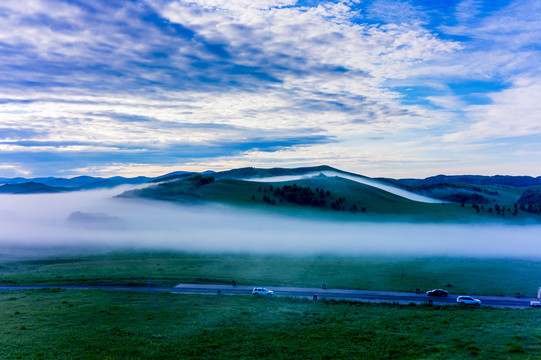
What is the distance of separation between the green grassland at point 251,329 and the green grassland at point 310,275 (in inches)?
740

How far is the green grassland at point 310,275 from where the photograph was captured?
7462 centimetres

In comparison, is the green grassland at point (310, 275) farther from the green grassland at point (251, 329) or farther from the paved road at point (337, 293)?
the green grassland at point (251, 329)

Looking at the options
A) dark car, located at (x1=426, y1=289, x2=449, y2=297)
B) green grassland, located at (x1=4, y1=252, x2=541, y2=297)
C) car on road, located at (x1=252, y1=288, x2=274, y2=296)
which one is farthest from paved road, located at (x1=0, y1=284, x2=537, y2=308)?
green grassland, located at (x1=4, y1=252, x2=541, y2=297)

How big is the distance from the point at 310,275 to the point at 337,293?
17966 mm

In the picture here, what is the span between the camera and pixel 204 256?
4941 inches

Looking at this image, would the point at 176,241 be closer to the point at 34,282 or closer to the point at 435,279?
the point at 34,282

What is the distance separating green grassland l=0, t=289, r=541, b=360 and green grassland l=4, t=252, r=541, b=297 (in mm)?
18785

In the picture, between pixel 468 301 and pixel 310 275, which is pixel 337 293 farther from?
pixel 468 301

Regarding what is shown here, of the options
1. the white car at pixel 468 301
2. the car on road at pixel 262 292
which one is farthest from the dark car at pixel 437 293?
the car on road at pixel 262 292

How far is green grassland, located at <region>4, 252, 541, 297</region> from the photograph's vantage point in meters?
74.6

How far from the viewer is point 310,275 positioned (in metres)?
84.8

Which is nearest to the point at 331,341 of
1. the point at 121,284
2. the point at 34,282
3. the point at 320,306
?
the point at 320,306

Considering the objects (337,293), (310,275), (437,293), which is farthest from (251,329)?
(310,275)

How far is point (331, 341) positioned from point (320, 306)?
18.4 metres
